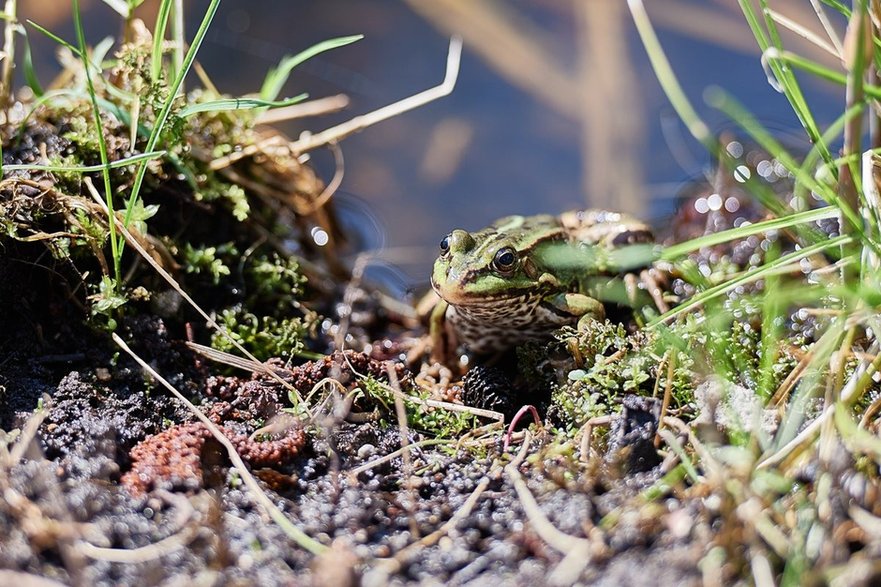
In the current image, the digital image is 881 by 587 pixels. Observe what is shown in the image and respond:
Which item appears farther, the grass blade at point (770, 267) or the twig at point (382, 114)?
the twig at point (382, 114)

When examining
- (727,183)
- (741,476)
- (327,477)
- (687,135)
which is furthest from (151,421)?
(687,135)

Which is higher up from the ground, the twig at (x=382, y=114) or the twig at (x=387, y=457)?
the twig at (x=382, y=114)

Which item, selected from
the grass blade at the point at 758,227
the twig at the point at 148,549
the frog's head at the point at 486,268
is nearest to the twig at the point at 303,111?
the frog's head at the point at 486,268

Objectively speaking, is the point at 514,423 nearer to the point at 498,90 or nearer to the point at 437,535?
the point at 437,535

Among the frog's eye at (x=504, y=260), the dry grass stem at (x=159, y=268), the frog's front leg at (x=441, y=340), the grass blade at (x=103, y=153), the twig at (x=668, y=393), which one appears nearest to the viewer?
the twig at (x=668, y=393)

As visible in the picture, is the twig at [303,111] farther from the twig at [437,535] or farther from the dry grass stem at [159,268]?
the twig at [437,535]

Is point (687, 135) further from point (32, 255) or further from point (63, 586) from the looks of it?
point (63, 586)

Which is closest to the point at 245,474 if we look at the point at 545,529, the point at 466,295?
the point at 545,529
